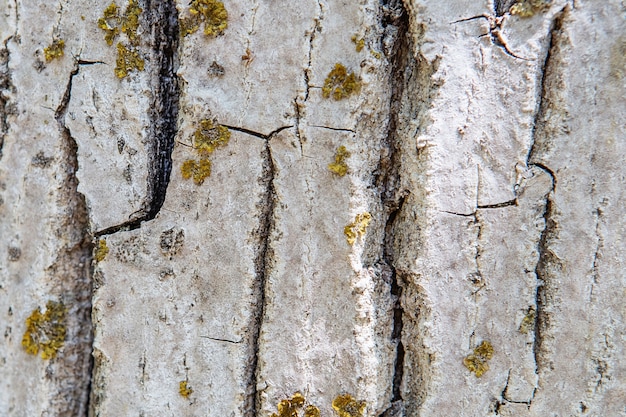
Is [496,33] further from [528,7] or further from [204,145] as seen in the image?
[204,145]

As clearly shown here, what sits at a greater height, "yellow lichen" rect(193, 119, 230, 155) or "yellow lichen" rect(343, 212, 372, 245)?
"yellow lichen" rect(193, 119, 230, 155)

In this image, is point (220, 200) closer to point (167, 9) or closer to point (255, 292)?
point (255, 292)

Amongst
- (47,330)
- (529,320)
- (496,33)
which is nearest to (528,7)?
(496,33)

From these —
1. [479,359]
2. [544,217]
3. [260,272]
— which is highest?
[544,217]

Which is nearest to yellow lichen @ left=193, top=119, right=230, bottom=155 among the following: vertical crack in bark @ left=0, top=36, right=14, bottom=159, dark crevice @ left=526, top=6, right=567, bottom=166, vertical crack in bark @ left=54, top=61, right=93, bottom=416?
vertical crack in bark @ left=54, top=61, right=93, bottom=416

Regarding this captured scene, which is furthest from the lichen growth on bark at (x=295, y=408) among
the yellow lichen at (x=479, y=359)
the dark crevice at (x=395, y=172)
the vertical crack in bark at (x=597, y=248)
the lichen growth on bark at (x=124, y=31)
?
the lichen growth on bark at (x=124, y=31)

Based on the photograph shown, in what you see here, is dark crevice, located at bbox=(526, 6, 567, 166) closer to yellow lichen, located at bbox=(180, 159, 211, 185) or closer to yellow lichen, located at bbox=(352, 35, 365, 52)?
yellow lichen, located at bbox=(352, 35, 365, 52)
